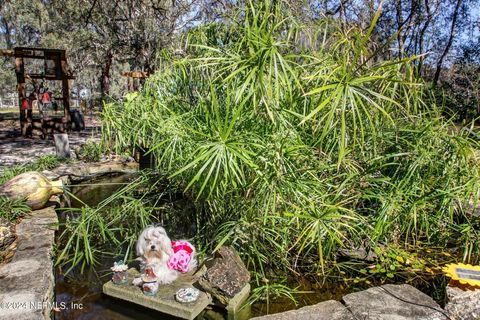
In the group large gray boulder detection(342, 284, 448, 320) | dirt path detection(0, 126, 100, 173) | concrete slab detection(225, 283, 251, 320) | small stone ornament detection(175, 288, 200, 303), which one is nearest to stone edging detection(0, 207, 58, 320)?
small stone ornament detection(175, 288, 200, 303)

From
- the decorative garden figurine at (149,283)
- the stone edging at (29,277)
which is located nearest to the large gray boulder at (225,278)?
the decorative garden figurine at (149,283)

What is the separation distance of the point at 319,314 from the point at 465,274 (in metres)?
0.97

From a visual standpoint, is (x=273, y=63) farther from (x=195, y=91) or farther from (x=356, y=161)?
(x=356, y=161)

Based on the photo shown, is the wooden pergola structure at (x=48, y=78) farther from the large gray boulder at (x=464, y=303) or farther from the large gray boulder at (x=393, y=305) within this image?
the large gray boulder at (x=464, y=303)

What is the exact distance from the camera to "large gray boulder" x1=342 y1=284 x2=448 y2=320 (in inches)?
81.7

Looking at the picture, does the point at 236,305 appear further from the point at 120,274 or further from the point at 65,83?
the point at 65,83

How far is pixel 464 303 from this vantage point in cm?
216

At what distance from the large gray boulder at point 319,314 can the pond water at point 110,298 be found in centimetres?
30

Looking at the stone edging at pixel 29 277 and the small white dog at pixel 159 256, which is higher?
the small white dog at pixel 159 256

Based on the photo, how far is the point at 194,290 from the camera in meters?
2.37

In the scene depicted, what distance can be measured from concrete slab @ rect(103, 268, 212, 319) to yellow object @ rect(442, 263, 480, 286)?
1555 millimetres

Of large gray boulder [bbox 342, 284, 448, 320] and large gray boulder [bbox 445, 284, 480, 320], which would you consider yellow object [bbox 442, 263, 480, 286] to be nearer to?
large gray boulder [bbox 445, 284, 480, 320]

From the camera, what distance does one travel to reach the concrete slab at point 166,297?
2.26 meters

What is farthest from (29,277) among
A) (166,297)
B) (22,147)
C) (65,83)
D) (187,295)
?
(65,83)
